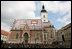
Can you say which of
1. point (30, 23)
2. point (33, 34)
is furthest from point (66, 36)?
point (30, 23)

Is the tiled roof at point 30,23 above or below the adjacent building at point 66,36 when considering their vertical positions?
above

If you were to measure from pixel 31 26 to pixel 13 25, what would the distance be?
8.25 metres

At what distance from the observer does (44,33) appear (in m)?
38.7

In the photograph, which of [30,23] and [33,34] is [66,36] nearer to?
[33,34]

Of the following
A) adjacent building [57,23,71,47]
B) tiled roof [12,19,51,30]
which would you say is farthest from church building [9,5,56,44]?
adjacent building [57,23,71,47]

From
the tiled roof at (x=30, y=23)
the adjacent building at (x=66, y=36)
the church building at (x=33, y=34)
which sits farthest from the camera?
the tiled roof at (x=30, y=23)

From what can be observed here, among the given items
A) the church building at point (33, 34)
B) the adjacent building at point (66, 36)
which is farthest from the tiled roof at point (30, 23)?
the adjacent building at point (66, 36)

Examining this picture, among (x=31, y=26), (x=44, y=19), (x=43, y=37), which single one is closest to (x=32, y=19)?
(x=31, y=26)

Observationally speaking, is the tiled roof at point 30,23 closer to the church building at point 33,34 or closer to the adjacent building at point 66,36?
the church building at point 33,34

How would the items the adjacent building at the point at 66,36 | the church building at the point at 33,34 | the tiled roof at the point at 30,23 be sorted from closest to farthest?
the adjacent building at the point at 66,36, the church building at the point at 33,34, the tiled roof at the point at 30,23

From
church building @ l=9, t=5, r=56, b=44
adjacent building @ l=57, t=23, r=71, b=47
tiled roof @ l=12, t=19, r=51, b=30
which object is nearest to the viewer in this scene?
adjacent building @ l=57, t=23, r=71, b=47

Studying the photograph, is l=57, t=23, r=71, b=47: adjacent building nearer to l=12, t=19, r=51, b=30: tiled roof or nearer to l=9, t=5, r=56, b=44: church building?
l=9, t=5, r=56, b=44: church building

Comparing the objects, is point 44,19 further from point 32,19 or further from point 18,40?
point 18,40

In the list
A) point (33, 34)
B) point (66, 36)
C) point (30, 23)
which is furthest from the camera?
point (30, 23)
